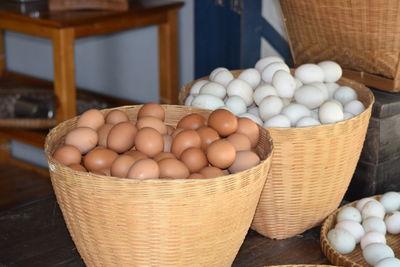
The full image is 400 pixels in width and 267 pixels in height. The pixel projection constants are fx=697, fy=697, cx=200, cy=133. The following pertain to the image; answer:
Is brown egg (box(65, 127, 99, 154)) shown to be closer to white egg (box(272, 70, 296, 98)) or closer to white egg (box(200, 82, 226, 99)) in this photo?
white egg (box(200, 82, 226, 99))

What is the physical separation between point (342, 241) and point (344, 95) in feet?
1.21

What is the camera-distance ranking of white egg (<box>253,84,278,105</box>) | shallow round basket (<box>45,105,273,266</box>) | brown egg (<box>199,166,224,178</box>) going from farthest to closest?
white egg (<box>253,84,278,105</box>) → brown egg (<box>199,166,224,178</box>) → shallow round basket (<box>45,105,273,266</box>)

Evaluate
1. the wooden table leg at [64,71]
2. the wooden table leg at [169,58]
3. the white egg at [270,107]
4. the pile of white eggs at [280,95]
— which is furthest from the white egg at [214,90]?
the wooden table leg at [169,58]

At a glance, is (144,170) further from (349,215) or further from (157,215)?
(349,215)

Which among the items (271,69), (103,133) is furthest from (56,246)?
(271,69)

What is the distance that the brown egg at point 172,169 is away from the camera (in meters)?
1.17

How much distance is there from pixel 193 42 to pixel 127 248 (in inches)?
85.8

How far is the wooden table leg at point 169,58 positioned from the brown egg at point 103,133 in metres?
1.91

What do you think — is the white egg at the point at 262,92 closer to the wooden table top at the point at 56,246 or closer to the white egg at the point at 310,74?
the white egg at the point at 310,74

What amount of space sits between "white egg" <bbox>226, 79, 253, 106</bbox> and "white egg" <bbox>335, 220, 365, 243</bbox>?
345mm

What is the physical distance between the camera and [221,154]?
4.01 ft

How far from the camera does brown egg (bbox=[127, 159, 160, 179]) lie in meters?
1.13

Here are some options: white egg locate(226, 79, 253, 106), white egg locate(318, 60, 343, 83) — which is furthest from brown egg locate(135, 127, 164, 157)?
white egg locate(318, 60, 343, 83)

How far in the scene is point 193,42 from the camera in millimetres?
3242
